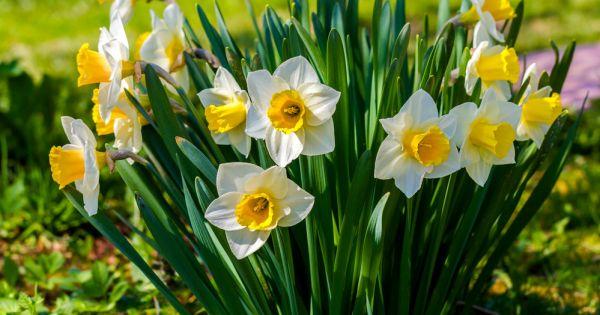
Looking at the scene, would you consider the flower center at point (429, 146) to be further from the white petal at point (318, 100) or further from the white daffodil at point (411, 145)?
the white petal at point (318, 100)

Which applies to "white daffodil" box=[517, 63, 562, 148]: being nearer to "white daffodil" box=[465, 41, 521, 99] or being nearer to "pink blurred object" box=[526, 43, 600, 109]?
"white daffodil" box=[465, 41, 521, 99]

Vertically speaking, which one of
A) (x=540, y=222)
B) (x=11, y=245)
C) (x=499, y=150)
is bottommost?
(x=540, y=222)

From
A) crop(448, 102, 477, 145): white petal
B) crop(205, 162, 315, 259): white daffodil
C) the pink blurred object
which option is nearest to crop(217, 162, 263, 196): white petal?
crop(205, 162, 315, 259): white daffodil

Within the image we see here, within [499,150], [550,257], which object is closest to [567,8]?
[550,257]

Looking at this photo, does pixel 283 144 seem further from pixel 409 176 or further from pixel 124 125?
pixel 124 125

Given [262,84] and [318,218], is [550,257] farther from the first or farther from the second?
[262,84]

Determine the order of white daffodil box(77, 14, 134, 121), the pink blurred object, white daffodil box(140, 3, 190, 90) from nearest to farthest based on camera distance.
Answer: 1. white daffodil box(77, 14, 134, 121)
2. white daffodil box(140, 3, 190, 90)
3. the pink blurred object
